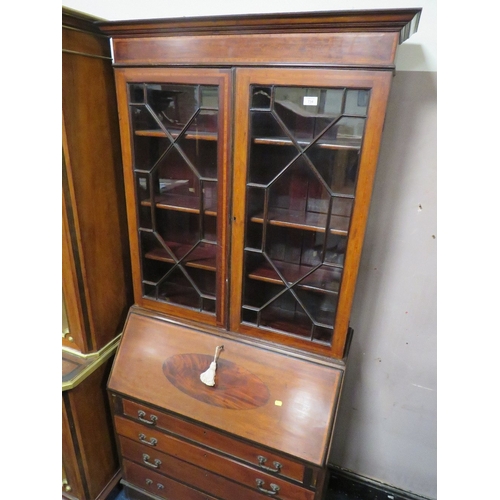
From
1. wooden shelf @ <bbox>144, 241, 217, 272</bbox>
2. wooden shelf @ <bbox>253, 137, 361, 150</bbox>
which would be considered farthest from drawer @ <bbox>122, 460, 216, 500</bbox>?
wooden shelf @ <bbox>253, 137, 361, 150</bbox>

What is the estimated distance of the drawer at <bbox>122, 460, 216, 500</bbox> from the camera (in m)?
1.36

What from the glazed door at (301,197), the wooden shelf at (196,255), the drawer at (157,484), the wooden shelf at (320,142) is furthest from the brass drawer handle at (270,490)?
the wooden shelf at (320,142)

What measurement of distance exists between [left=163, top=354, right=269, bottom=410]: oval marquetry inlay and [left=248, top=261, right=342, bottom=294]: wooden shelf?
34 cm

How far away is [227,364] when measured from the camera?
1.21 m

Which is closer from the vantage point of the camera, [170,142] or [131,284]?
[170,142]

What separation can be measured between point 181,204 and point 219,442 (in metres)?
0.86

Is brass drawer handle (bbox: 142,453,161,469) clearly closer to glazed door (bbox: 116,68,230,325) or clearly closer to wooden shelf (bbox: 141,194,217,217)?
glazed door (bbox: 116,68,230,325)

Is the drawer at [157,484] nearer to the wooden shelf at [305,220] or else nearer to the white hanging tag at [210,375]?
the white hanging tag at [210,375]

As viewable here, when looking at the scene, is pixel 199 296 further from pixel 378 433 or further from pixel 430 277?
pixel 378 433

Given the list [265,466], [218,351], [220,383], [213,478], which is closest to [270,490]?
[265,466]

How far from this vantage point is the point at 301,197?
3.72 feet

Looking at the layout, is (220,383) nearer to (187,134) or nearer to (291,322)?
(291,322)
